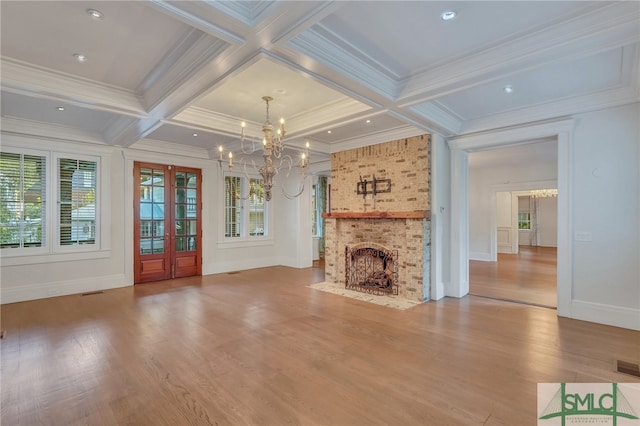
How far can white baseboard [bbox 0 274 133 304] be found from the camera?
5082 mm

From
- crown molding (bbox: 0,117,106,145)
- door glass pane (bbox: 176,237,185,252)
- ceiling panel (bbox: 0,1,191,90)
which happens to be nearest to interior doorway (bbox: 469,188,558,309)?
ceiling panel (bbox: 0,1,191,90)

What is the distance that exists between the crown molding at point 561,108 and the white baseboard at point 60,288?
719 cm

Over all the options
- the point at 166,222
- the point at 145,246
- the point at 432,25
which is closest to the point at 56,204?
the point at 145,246

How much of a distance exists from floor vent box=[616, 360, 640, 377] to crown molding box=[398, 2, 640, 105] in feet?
9.38

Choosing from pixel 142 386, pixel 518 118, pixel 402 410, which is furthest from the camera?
pixel 518 118

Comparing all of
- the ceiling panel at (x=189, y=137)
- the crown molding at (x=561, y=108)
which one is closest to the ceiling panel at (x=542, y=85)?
the crown molding at (x=561, y=108)

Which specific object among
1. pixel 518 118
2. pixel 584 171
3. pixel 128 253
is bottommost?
pixel 128 253

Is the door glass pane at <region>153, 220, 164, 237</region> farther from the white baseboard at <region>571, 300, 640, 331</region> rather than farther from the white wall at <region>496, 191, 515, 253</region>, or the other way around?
the white wall at <region>496, 191, 515, 253</region>

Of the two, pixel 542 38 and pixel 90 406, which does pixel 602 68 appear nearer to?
pixel 542 38

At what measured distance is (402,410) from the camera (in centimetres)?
226

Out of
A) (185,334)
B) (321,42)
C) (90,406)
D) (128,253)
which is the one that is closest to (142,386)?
(90,406)

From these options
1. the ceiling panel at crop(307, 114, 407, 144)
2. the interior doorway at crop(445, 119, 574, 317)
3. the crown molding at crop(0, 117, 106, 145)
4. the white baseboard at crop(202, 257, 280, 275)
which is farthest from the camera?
the white baseboard at crop(202, 257, 280, 275)

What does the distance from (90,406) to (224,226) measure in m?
5.58

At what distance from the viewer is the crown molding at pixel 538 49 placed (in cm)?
237
